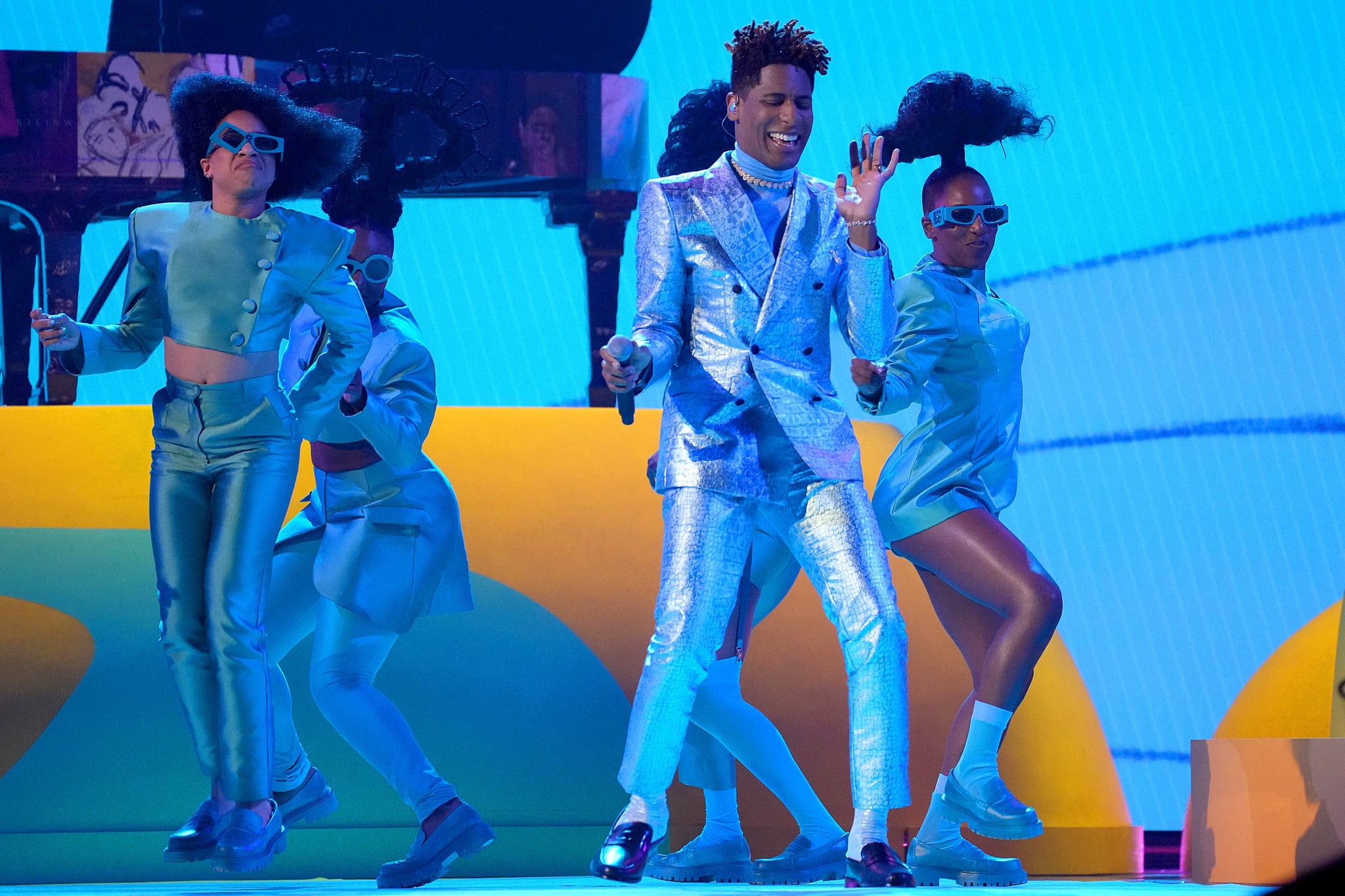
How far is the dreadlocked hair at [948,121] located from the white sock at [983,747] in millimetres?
1459

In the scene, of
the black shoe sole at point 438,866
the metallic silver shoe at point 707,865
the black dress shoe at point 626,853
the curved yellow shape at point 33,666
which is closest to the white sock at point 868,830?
the black dress shoe at point 626,853

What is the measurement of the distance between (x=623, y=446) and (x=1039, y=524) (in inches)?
53.5

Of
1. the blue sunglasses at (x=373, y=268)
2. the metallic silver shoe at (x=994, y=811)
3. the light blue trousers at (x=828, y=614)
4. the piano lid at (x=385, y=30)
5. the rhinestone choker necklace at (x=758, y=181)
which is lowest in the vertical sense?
the metallic silver shoe at (x=994, y=811)

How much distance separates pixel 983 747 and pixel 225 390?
2.03 metres

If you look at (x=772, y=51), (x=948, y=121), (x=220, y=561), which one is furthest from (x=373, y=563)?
(x=948, y=121)

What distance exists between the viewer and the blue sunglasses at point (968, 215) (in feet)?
14.3

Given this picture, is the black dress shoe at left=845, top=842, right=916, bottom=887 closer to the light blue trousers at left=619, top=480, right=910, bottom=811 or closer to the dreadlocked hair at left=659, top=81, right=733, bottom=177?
the light blue trousers at left=619, top=480, right=910, bottom=811

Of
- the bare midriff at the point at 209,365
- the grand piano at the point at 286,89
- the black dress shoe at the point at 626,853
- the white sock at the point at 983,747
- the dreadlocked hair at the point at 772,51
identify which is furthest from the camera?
the grand piano at the point at 286,89

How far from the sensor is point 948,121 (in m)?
4.50

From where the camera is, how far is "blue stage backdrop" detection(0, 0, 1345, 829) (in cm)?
504

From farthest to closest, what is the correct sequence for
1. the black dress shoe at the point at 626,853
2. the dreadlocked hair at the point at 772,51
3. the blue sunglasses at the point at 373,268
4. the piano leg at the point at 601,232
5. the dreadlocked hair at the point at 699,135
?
the piano leg at the point at 601,232, the dreadlocked hair at the point at 699,135, the blue sunglasses at the point at 373,268, the dreadlocked hair at the point at 772,51, the black dress shoe at the point at 626,853

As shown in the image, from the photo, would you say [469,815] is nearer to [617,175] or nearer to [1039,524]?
[1039,524]

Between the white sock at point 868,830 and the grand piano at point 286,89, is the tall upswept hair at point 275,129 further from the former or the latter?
the white sock at point 868,830

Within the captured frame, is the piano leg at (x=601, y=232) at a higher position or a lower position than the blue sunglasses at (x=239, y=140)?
lower
